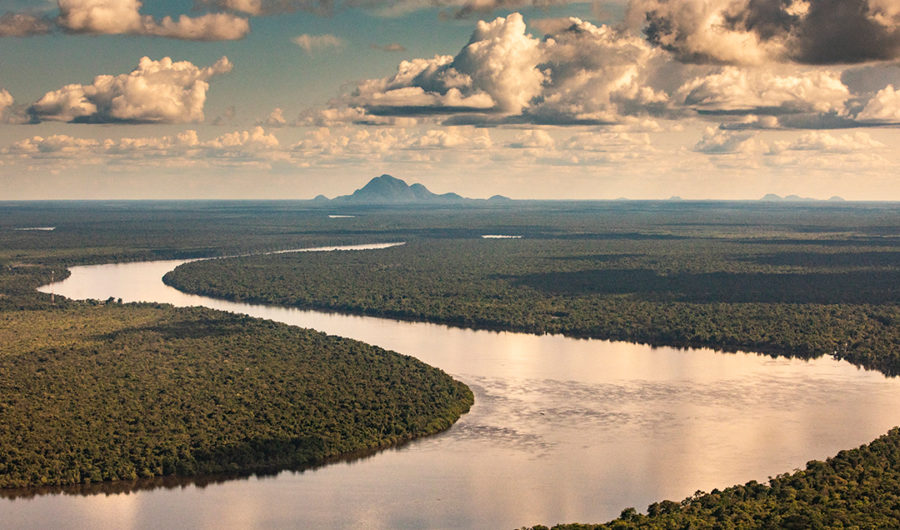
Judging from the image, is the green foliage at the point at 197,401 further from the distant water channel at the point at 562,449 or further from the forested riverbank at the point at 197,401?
the distant water channel at the point at 562,449

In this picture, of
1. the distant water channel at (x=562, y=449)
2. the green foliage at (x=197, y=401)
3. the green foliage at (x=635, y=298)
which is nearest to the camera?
the distant water channel at (x=562, y=449)

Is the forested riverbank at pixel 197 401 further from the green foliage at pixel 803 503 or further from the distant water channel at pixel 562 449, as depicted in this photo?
the green foliage at pixel 803 503

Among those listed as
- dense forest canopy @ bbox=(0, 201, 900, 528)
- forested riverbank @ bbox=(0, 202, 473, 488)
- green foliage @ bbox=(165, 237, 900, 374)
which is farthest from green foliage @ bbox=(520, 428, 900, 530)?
green foliage @ bbox=(165, 237, 900, 374)

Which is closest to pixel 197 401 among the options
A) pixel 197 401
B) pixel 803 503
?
pixel 197 401

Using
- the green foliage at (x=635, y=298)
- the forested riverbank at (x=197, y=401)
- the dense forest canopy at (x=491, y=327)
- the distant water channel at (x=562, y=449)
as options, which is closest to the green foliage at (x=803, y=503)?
the dense forest canopy at (x=491, y=327)

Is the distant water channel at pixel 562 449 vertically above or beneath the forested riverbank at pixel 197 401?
beneath

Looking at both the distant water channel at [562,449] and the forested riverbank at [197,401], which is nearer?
the distant water channel at [562,449]

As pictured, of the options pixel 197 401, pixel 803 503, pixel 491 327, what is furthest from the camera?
pixel 491 327

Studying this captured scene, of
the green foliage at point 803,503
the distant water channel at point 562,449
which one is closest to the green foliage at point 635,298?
the distant water channel at point 562,449

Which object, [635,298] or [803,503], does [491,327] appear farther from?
[803,503]

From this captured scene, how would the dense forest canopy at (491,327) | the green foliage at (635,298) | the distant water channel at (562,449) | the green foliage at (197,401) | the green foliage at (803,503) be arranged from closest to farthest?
the green foliage at (803,503) → the distant water channel at (562,449) → the dense forest canopy at (491,327) → the green foliage at (197,401) → the green foliage at (635,298)
